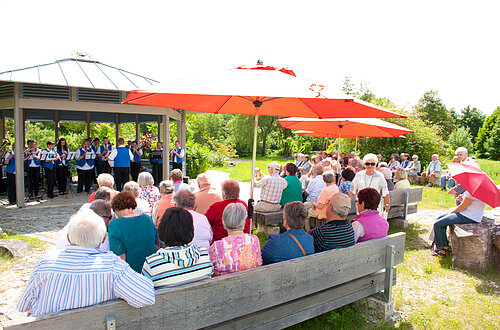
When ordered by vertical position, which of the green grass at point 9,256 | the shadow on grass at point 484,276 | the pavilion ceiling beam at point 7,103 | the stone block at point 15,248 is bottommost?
the shadow on grass at point 484,276

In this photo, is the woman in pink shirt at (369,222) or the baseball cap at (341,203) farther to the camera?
the woman in pink shirt at (369,222)

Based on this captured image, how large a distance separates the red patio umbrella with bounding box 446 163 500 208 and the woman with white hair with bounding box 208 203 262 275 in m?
3.46

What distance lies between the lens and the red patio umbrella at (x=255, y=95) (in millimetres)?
3566

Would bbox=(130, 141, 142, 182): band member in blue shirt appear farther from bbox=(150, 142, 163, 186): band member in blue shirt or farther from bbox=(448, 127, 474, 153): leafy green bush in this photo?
bbox=(448, 127, 474, 153): leafy green bush

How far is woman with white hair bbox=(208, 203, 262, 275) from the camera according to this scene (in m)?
2.80

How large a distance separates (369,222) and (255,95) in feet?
6.21

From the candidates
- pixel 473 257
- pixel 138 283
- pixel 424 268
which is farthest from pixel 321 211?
pixel 138 283

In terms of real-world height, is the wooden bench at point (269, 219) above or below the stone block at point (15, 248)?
above

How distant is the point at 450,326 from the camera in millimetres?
3615

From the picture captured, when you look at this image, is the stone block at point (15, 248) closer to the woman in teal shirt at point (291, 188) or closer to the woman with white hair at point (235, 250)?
the woman with white hair at point (235, 250)

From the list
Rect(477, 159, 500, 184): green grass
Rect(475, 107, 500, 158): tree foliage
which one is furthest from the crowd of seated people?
Rect(475, 107, 500, 158): tree foliage

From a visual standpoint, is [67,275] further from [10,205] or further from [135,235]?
[10,205]

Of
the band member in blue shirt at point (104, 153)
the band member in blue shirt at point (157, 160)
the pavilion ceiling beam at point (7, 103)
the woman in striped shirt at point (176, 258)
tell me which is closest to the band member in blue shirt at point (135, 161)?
the band member in blue shirt at point (157, 160)

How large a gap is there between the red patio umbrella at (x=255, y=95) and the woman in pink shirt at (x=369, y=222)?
3.50 feet
